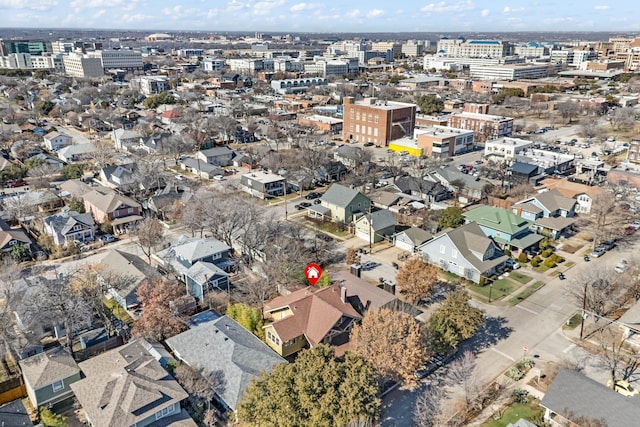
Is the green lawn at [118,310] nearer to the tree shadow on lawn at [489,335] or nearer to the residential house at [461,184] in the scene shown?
the tree shadow on lawn at [489,335]

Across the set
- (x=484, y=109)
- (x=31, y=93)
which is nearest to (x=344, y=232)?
(x=484, y=109)

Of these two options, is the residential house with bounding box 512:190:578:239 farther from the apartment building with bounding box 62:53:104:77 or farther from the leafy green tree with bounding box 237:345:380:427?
the apartment building with bounding box 62:53:104:77

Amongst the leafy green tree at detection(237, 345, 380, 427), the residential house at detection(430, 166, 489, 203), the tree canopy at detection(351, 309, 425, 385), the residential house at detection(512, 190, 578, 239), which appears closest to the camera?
the leafy green tree at detection(237, 345, 380, 427)

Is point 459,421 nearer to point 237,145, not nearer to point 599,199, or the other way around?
point 599,199

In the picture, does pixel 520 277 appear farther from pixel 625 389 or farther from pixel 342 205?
pixel 342 205

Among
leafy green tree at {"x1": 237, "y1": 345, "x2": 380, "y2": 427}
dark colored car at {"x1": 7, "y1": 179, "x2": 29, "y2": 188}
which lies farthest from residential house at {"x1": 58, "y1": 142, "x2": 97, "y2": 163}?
leafy green tree at {"x1": 237, "y1": 345, "x2": 380, "y2": 427}

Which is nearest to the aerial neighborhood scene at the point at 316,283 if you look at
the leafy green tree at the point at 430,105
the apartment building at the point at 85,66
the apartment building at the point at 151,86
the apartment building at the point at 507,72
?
the leafy green tree at the point at 430,105
